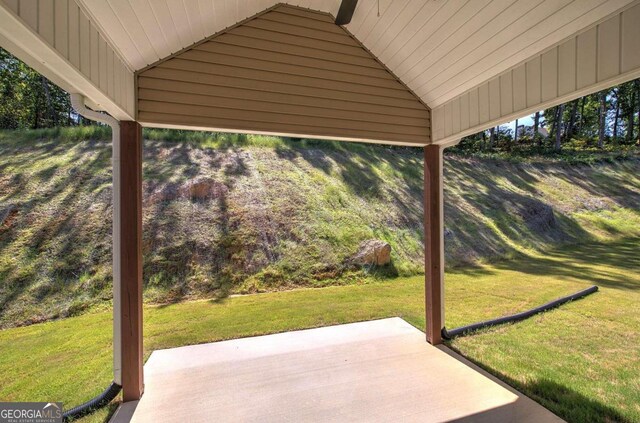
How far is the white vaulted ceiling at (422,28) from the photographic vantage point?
1.71 metres

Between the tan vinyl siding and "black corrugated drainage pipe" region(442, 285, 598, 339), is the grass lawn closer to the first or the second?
"black corrugated drainage pipe" region(442, 285, 598, 339)

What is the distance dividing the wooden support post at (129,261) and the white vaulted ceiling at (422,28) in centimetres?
66

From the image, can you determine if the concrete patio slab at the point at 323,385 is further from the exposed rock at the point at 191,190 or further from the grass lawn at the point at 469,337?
the exposed rock at the point at 191,190

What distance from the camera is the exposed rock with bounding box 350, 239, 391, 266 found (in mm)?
6366

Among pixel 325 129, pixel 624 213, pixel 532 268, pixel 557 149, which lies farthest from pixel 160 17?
pixel 557 149

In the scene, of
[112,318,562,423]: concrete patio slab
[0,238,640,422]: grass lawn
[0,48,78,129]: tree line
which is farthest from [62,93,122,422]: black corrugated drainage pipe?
[0,48,78,129]: tree line

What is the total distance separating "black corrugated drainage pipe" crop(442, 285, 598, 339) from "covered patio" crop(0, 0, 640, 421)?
0.35m

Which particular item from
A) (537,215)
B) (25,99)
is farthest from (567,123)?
(25,99)

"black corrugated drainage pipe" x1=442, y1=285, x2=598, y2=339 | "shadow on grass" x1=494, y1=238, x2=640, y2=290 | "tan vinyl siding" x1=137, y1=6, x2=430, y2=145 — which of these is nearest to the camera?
"tan vinyl siding" x1=137, y1=6, x2=430, y2=145

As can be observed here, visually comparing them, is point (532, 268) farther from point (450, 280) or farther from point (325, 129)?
point (325, 129)

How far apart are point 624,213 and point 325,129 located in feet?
47.8

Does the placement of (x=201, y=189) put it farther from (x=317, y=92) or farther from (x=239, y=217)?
(x=317, y=92)

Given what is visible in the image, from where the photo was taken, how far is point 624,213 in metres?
11.0

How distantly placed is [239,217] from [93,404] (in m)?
4.64
